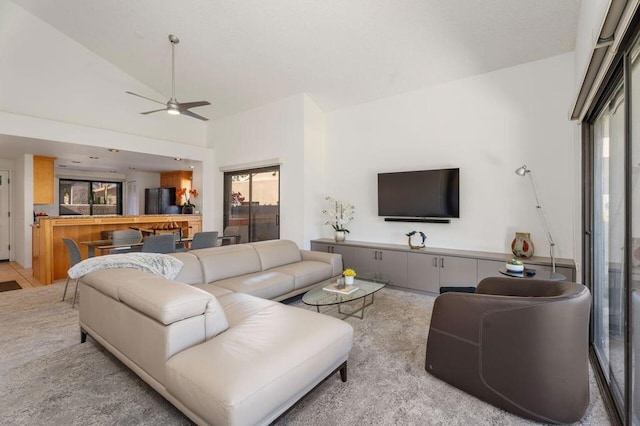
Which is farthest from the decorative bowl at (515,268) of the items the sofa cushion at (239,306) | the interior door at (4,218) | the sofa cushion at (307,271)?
the interior door at (4,218)

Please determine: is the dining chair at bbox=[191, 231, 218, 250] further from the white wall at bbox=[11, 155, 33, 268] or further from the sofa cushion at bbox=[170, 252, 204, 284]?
the white wall at bbox=[11, 155, 33, 268]

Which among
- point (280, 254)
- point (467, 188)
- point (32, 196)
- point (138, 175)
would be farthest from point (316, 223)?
point (138, 175)

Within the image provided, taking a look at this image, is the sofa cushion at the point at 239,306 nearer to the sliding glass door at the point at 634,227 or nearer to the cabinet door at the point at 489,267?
the sliding glass door at the point at 634,227

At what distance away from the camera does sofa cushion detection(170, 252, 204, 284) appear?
3.01 m

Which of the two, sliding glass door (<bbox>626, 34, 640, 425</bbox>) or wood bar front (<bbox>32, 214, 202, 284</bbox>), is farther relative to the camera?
wood bar front (<bbox>32, 214, 202, 284</bbox>)

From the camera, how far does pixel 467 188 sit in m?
4.18

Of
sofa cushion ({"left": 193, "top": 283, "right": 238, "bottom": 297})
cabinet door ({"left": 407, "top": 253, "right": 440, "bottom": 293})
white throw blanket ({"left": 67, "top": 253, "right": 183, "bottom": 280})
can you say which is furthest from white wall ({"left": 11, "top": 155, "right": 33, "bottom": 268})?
cabinet door ({"left": 407, "top": 253, "right": 440, "bottom": 293})

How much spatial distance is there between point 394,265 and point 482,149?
6.53 ft

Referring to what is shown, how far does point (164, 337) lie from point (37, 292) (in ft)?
13.7

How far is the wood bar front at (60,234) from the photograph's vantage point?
15.7ft

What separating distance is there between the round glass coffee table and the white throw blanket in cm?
130

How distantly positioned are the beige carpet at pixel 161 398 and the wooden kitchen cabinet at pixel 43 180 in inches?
163

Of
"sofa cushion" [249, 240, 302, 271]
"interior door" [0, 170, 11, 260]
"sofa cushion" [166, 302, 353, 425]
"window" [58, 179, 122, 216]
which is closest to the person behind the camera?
"sofa cushion" [166, 302, 353, 425]

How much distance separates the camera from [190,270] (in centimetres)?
308
